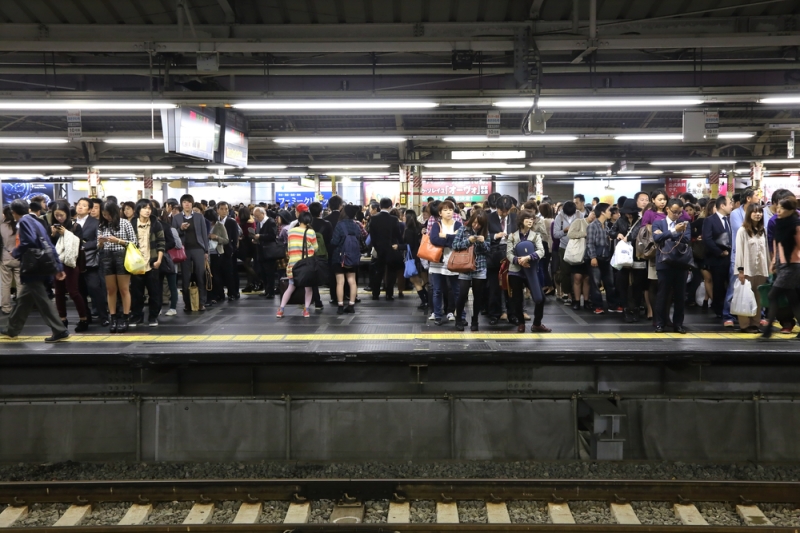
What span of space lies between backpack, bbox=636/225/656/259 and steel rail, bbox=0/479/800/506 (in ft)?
10.2

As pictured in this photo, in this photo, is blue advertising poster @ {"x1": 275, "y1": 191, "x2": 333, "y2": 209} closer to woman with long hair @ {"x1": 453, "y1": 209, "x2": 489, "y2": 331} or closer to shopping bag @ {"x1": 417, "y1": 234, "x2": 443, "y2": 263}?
shopping bag @ {"x1": 417, "y1": 234, "x2": 443, "y2": 263}

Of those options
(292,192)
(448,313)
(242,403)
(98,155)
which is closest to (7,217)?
(242,403)

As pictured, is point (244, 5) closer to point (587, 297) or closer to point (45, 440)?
point (45, 440)

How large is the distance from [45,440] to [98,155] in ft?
48.0

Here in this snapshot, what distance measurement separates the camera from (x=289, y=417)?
598cm

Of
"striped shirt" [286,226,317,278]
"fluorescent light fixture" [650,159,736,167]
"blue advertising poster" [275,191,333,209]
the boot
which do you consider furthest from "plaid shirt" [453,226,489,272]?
"blue advertising poster" [275,191,333,209]

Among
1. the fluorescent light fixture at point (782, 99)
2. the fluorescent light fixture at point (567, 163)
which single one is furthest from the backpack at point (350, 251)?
the fluorescent light fixture at point (567, 163)

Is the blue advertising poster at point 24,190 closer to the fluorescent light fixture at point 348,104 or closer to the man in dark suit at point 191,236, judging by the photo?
the man in dark suit at point 191,236

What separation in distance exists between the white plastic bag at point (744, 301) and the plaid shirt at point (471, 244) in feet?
10.2

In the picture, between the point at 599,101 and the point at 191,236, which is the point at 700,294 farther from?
the point at 191,236

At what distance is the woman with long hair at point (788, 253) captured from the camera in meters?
6.45

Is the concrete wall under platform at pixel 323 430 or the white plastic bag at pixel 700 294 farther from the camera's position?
the white plastic bag at pixel 700 294

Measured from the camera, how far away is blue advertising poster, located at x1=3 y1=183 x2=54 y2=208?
79.8 ft

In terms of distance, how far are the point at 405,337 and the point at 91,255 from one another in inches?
164
